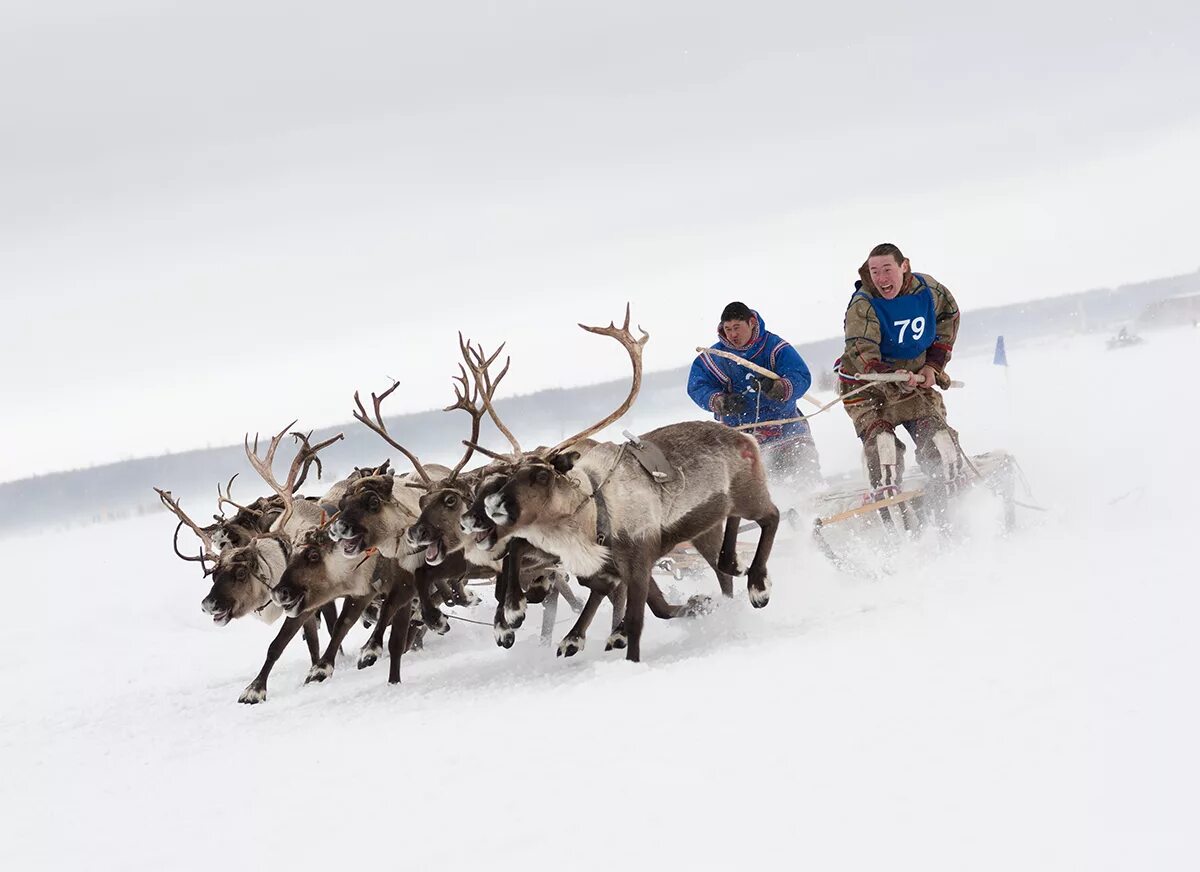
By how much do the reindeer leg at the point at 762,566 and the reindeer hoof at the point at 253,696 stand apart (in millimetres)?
3421

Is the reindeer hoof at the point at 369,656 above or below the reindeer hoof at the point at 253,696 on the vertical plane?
below

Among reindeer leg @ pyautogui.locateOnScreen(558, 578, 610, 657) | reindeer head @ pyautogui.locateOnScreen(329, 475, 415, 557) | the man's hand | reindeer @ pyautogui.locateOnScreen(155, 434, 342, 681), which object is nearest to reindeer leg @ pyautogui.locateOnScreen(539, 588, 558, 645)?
reindeer leg @ pyautogui.locateOnScreen(558, 578, 610, 657)

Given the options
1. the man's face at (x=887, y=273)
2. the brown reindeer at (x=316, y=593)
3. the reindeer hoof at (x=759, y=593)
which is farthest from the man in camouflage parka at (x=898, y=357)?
the brown reindeer at (x=316, y=593)

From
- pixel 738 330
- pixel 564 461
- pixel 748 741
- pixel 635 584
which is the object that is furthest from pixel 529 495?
pixel 738 330

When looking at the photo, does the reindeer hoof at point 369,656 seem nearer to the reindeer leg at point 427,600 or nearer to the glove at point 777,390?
the reindeer leg at point 427,600

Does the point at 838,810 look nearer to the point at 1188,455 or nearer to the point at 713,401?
the point at 713,401

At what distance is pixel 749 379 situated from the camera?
9.53 meters

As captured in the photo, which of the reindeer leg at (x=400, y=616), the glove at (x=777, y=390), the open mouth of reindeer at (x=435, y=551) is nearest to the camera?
the open mouth of reindeer at (x=435, y=551)

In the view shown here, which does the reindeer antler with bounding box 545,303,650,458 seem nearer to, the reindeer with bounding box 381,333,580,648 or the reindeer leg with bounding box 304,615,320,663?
the reindeer with bounding box 381,333,580,648

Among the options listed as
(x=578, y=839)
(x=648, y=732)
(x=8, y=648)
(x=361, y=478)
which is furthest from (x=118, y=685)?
(x=578, y=839)

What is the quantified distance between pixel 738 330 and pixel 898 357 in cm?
141

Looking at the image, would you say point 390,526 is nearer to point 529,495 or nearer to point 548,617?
point 548,617

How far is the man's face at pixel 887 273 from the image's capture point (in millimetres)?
8164

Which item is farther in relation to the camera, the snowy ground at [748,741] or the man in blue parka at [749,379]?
the man in blue parka at [749,379]
